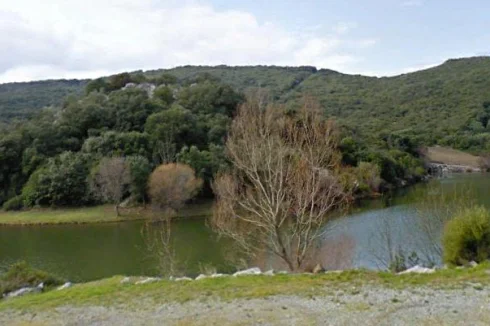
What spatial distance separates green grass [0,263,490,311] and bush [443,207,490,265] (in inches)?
96.0

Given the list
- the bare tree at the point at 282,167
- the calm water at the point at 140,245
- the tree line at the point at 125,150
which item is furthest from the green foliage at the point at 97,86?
the bare tree at the point at 282,167

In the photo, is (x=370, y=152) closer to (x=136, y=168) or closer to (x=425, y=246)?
(x=136, y=168)

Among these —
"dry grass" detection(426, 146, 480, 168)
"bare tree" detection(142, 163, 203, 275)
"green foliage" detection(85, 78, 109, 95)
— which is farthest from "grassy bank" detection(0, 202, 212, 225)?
"dry grass" detection(426, 146, 480, 168)

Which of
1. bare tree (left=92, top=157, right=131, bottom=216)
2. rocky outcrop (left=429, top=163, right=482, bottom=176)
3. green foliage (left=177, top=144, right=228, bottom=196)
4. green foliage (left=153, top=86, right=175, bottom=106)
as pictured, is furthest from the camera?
rocky outcrop (left=429, top=163, right=482, bottom=176)

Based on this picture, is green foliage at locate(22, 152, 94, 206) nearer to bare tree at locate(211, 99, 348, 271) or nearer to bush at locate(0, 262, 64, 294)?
bush at locate(0, 262, 64, 294)

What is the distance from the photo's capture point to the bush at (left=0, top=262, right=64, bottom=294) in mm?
16345

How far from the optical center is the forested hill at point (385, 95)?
10456 cm

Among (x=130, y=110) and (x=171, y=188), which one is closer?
(x=171, y=188)

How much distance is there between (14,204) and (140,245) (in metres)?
25.6

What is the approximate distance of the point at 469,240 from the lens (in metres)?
15.0

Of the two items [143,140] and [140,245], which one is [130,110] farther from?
[140,245]

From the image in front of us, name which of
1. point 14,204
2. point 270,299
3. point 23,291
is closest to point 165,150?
point 14,204

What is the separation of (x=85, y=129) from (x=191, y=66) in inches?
4748

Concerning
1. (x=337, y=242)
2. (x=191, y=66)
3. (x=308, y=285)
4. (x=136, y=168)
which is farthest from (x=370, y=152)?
(x=191, y=66)
